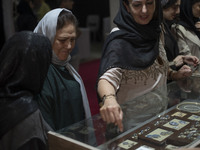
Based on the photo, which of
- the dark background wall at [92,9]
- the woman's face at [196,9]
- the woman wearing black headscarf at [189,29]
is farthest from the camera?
the dark background wall at [92,9]

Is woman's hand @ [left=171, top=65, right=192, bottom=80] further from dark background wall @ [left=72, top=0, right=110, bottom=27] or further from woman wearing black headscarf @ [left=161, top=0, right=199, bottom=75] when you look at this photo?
dark background wall @ [left=72, top=0, right=110, bottom=27]

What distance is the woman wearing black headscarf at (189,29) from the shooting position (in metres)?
2.95

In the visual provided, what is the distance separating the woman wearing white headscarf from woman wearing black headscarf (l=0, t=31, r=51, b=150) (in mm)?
192

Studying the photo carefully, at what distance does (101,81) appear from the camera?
169 cm

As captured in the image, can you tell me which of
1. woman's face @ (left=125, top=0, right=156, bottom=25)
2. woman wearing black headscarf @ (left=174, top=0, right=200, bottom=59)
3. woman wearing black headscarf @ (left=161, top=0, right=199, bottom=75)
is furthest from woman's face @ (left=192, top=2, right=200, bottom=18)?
woman's face @ (left=125, top=0, right=156, bottom=25)

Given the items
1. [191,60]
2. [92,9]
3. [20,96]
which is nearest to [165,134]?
[20,96]

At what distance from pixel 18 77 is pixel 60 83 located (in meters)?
0.39

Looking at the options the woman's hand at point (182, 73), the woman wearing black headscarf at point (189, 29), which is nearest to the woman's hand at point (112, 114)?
the woman's hand at point (182, 73)

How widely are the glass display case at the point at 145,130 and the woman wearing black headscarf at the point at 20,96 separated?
0.66ft

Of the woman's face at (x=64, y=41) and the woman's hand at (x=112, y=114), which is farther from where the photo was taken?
the woman's face at (x=64, y=41)

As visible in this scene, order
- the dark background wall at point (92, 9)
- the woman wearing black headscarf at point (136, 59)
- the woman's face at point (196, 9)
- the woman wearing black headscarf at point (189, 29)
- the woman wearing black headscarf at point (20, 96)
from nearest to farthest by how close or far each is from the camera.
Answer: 1. the woman wearing black headscarf at point (20, 96)
2. the woman wearing black headscarf at point (136, 59)
3. the woman wearing black headscarf at point (189, 29)
4. the woman's face at point (196, 9)
5. the dark background wall at point (92, 9)

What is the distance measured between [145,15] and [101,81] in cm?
54

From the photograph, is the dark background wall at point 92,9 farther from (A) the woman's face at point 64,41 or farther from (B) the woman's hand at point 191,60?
(A) the woman's face at point 64,41

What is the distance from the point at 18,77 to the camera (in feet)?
5.08
